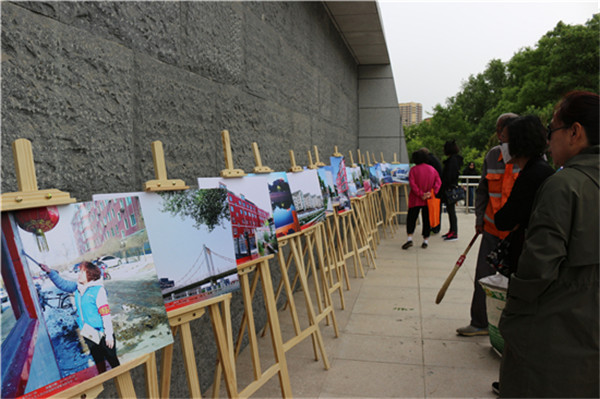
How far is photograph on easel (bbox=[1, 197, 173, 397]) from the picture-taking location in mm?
1131

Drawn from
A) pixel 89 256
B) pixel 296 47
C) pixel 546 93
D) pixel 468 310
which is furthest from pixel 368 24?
pixel 546 93

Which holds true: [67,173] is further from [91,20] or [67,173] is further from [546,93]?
[546,93]

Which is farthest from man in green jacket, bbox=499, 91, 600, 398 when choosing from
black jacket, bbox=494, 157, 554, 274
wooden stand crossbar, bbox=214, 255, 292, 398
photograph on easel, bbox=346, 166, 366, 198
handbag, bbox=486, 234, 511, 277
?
photograph on easel, bbox=346, 166, 366, 198

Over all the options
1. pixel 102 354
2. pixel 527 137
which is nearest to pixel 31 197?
pixel 102 354

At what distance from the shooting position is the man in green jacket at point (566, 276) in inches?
64.6

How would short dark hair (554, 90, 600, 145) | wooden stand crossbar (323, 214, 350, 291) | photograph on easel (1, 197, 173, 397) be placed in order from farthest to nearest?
wooden stand crossbar (323, 214, 350, 291), short dark hair (554, 90, 600, 145), photograph on easel (1, 197, 173, 397)

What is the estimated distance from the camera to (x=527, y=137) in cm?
253

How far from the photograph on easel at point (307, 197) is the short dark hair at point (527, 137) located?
151 centimetres

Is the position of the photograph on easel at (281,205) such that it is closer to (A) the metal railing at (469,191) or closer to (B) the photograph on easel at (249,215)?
(B) the photograph on easel at (249,215)

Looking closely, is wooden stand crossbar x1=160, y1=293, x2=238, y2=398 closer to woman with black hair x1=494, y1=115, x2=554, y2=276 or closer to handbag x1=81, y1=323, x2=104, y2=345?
handbag x1=81, y1=323, x2=104, y2=345

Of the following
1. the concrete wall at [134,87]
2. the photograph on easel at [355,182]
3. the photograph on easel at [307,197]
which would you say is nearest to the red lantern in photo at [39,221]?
the concrete wall at [134,87]

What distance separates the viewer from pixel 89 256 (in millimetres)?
1340

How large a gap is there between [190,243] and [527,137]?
199cm

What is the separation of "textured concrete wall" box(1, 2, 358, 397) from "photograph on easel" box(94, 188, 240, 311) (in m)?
0.38
